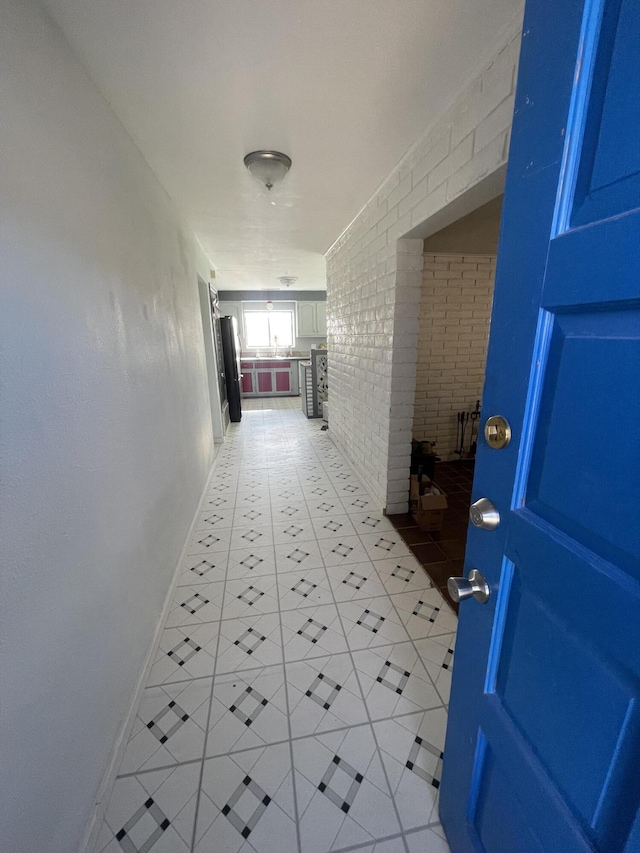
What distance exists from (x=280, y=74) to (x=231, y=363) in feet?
13.5

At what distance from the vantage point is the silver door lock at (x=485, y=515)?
2.12 feet

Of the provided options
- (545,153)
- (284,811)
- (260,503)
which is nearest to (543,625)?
(545,153)

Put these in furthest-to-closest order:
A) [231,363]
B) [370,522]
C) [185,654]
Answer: [231,363] < [370,522] < [185,654]

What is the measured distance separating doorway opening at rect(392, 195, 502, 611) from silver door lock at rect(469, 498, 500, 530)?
6.01 feet

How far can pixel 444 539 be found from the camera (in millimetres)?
2297

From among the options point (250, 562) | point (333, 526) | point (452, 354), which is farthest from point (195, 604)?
point (452, 354)

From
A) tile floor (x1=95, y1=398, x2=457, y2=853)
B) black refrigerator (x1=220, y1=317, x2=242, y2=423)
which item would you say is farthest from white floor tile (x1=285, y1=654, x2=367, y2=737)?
black refrigerator (x1=220, y1=317, x2=242, y2=423)

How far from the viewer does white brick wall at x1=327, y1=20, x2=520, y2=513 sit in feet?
3.99

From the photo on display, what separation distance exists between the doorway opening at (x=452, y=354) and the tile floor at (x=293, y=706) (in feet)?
2.54

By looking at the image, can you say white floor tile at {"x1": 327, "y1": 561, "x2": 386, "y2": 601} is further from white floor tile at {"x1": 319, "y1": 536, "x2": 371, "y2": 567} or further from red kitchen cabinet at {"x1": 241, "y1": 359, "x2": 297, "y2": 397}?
red kitchen cabinet at {"x1": 241, "y1": 359, "x2": 297, "y2": 397}

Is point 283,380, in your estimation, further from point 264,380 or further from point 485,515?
point 485,515

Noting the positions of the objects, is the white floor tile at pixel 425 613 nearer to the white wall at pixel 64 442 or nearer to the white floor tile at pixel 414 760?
the white floor tile at pixel 414 760

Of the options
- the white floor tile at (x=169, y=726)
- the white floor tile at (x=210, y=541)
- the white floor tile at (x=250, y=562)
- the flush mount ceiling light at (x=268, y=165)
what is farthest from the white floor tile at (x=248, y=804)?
the flush mount ceiling light at (x=268, y=165)

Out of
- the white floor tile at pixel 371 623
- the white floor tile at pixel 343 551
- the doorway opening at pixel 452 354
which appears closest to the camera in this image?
the white floor tile at pixel 371 623
